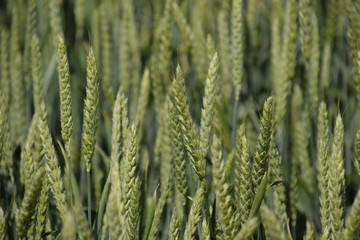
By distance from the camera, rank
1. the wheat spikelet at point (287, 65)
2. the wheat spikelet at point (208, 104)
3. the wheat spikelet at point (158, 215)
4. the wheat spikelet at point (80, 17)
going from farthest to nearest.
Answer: the wheat spikelet at point (80, 17), the wheat spikelet at point (287, 65), the wheat spikelet at point (158, 215), the wheat spikelet at point (208, 104)

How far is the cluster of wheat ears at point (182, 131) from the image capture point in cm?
81

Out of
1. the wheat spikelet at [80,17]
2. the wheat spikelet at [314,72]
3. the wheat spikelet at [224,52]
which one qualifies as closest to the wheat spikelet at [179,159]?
the wheat spikelet at [314,72]

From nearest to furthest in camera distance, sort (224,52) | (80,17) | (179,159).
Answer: (179,159), (224,52), (80,17)

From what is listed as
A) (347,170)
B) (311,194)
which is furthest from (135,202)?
(347,170)

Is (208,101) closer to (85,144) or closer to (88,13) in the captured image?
(85,144)

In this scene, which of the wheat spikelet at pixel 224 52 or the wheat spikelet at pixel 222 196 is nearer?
the wheat spikelet at pixel 222 196

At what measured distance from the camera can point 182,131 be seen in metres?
0.82

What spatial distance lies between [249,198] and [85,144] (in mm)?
260

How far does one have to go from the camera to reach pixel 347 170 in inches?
49.7

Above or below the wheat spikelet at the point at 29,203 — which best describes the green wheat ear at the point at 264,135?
above

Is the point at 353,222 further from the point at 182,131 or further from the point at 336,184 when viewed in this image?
the point at 182,131

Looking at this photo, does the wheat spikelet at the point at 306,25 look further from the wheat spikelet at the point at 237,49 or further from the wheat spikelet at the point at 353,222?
the wheat spikelet at the point at 353,222

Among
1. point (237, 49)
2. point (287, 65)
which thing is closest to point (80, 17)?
point (237, 49)

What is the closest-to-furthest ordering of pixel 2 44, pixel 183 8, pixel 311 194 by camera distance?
1. pixel 311 194
2. pixel 2 44
3. pixel 183 8
